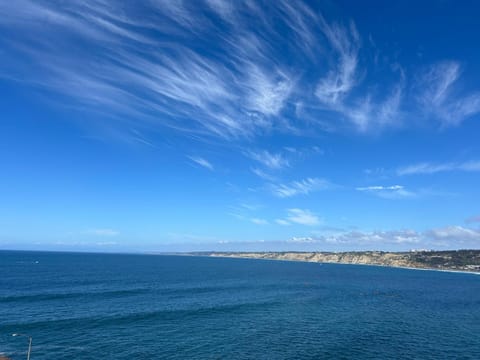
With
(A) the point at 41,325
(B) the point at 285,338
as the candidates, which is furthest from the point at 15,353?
(B) the point at 285,338

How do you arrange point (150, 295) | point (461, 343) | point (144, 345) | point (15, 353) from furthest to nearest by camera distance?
point (150, 295) < point (461, 343) < point (144, 345) < point (15, 353)

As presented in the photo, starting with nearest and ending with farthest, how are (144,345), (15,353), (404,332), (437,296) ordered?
(15,353) < (144,345) < (404,332) < (437,296)

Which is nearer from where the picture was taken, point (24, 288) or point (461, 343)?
point (461, 343)

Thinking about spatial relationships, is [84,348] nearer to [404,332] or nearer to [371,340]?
[371,340]

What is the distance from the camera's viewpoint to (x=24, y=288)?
132125 mm

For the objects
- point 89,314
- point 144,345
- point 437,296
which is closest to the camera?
point 144,345

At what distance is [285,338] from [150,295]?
2860 inches

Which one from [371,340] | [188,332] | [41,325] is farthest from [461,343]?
[41,325]

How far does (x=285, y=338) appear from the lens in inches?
2918

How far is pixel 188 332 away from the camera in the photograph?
77.9 m

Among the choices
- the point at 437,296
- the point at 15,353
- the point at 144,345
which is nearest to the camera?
the point at 15,353

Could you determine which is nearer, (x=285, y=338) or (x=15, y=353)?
(x=15, y=353)

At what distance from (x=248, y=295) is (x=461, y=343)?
81012 millimetres

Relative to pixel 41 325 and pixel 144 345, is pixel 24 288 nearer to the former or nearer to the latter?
pixel 41 325
